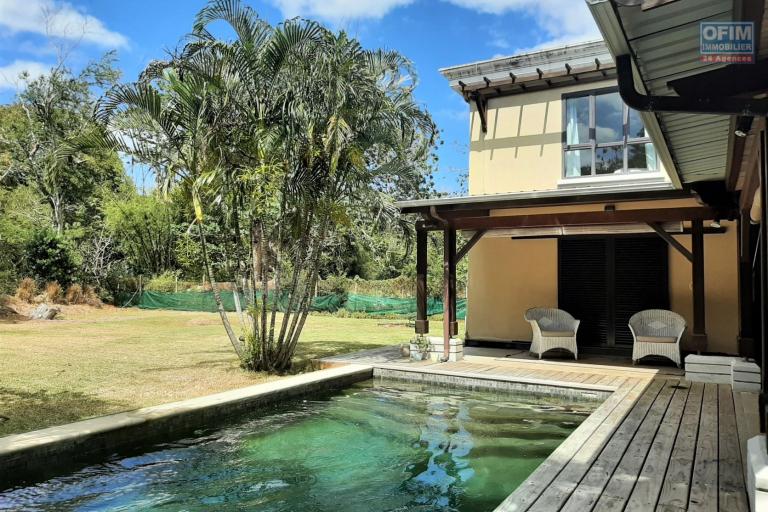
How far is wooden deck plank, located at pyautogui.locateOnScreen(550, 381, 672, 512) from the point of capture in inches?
130

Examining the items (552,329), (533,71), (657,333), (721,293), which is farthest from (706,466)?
(533,71)

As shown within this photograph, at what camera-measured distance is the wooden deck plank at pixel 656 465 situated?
3312 millimetres

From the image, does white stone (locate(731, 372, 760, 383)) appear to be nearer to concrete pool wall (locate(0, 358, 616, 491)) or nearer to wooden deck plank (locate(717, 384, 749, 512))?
wooden deck plank (locate(717, 384, 749, 512))

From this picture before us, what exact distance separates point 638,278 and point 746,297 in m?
2.67

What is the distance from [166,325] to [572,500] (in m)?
16.5

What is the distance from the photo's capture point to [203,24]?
797 cm

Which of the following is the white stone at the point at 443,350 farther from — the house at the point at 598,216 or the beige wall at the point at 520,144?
the beige wall at the point at 520,144

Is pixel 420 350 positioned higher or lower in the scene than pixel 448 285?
lower

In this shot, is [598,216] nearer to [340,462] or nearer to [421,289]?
[421,289]

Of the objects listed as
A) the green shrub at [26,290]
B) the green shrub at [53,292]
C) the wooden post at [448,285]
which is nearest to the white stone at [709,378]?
the wooden post at [448,285]

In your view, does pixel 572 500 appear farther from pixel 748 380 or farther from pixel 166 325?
pixel 166 325

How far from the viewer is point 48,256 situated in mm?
22047

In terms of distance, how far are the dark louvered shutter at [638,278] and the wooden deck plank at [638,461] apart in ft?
12.9

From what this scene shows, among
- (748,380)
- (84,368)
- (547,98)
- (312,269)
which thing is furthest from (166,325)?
(748,380)
